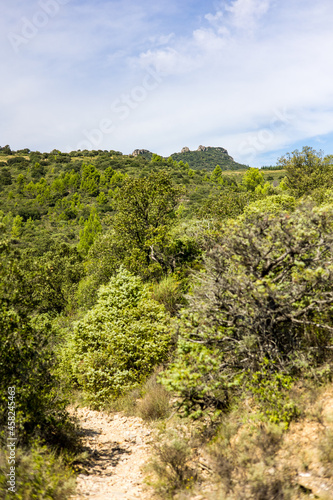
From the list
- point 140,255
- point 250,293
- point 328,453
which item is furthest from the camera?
point 140,255

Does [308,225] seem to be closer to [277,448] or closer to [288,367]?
[288,367]

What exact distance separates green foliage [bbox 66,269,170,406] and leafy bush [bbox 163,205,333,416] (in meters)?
3.93

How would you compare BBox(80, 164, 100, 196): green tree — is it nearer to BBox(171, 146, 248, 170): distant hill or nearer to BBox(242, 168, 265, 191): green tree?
BBox(242, 168, 265, 191): green tree

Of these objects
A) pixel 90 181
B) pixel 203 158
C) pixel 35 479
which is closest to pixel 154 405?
pixel 35 479

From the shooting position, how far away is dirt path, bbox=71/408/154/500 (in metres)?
5.34

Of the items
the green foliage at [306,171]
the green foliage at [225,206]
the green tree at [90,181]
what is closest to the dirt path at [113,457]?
the green foliage at [225,206]

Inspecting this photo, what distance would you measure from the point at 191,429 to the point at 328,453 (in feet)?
10.7

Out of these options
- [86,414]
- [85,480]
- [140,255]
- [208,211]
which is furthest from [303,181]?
[85,480]

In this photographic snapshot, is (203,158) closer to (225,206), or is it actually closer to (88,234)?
(88,234)

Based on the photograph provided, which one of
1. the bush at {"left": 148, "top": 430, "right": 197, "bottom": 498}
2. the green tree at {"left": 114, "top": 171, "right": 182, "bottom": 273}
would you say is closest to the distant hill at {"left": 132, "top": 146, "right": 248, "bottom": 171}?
the green tree at {"left": 114, "top": 171, "right": 182, "bottom": 273}

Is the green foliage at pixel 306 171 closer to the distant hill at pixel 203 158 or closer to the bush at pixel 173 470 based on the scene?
the bush at pixel 173 470

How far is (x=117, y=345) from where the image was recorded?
→ 10.2 m

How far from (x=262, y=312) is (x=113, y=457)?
15.7ft

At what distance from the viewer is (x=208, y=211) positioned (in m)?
26.0
